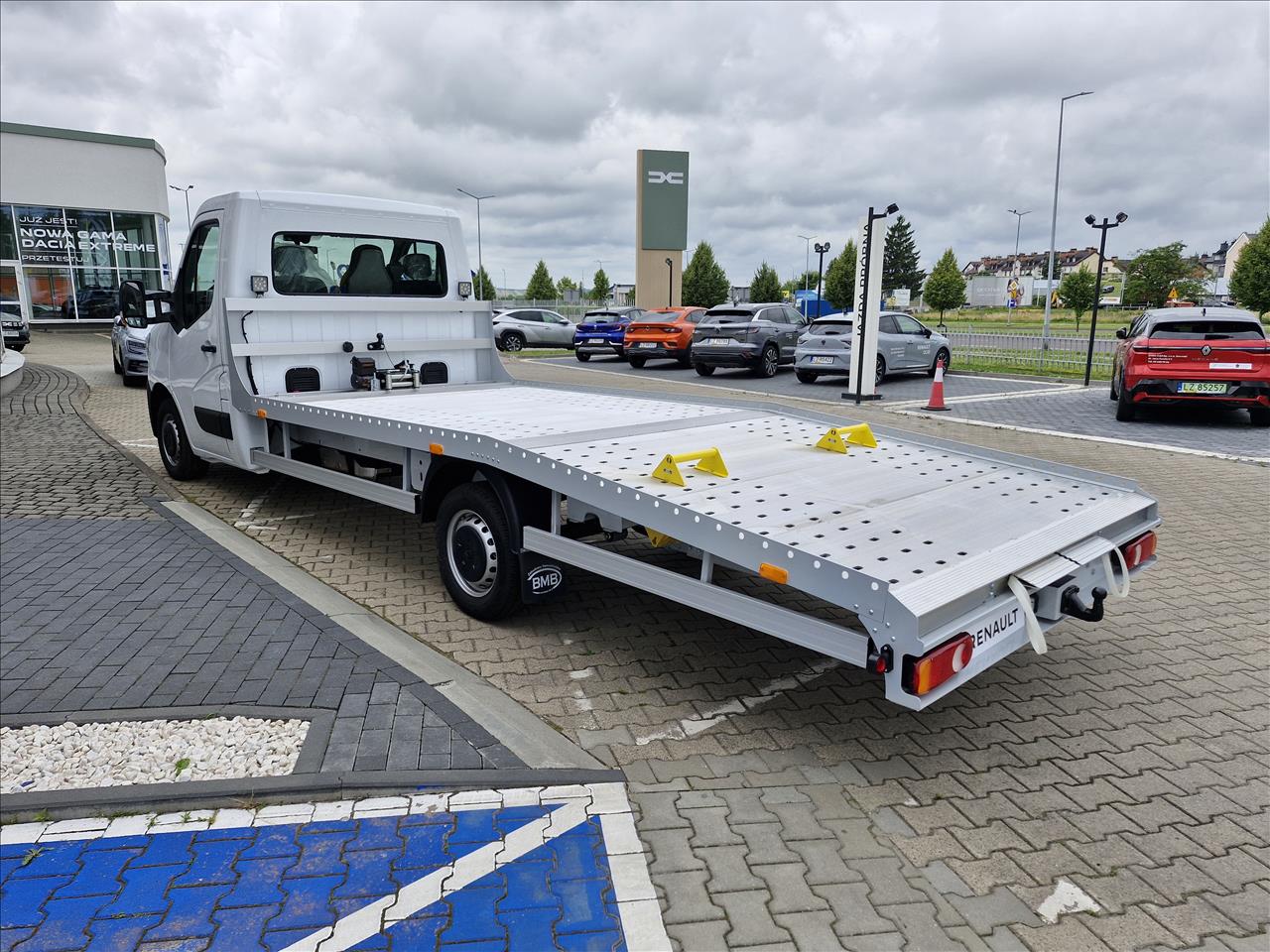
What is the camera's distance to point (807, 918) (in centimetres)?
262

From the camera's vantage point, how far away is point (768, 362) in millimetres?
20547

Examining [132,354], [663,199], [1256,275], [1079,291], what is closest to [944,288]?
[1079,291]

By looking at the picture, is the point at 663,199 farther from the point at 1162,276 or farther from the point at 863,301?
the point at 863,301

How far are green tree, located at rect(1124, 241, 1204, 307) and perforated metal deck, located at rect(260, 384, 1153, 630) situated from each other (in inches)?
2411

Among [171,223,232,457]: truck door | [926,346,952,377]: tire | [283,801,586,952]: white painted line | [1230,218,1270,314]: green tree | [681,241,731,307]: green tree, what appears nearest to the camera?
[283,801,586,952]: white painted line

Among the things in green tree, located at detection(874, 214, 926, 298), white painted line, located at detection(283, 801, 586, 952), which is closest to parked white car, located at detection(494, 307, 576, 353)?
white painted line, located at detection(283, 801, 586, 952)

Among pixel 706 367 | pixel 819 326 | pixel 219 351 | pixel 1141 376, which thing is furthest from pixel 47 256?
pixel 1141 376

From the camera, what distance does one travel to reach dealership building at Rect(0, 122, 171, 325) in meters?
33.9

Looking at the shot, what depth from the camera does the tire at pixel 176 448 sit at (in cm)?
799

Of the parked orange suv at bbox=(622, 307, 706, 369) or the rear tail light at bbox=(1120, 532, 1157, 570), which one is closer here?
the rear tail light at bbox=(1120, 532, 1157, 570)

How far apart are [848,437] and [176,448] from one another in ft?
21.2

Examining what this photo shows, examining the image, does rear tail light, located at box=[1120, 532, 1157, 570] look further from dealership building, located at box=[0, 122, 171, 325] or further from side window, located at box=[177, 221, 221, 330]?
dealership building, located at box=[0, 122, 171, 325]

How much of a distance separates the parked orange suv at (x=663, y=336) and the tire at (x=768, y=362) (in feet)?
8.50

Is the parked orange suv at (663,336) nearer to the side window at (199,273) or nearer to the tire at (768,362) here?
the tire at (768,362)
